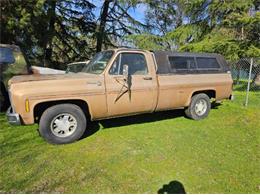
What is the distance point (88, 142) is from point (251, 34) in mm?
11941

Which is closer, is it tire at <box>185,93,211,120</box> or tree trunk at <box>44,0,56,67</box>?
tire at <box>185,93,211,120</box>

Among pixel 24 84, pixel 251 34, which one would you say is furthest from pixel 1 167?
pixel 251 34

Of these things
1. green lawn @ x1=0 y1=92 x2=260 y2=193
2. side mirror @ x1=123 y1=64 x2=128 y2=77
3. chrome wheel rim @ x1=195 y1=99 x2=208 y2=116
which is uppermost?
side mirror @ x1=123 y1=64 x2=128 y2=77

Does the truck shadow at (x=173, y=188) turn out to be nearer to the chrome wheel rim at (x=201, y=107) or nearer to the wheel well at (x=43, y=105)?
the wheel well at (x=43, y=105)

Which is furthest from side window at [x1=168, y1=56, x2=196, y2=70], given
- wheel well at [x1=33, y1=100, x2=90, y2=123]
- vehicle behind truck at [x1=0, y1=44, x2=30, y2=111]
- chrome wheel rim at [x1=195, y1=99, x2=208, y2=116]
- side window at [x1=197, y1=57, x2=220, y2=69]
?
vehicle behind truck at [x1=0, y1=44, x2=30, y2=111]

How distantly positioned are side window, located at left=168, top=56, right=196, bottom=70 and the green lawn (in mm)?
1482

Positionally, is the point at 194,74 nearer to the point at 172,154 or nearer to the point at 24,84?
the point at 172,154

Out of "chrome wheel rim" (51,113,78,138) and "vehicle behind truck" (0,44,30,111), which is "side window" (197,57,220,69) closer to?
"chrome wheel rim" (51,113,78,138)

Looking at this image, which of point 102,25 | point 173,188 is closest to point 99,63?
point 173,188

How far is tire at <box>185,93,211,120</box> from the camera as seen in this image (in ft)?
24.9

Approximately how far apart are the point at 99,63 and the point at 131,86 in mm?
945

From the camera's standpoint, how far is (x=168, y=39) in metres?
16.9

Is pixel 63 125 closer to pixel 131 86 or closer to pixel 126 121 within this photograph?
pixel 131 86

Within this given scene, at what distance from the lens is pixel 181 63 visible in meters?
7.28
